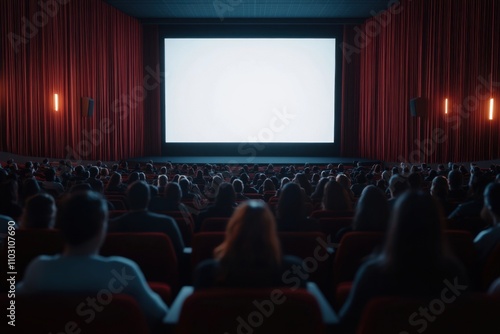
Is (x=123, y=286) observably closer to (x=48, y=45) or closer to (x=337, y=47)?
(x=48, y=45)

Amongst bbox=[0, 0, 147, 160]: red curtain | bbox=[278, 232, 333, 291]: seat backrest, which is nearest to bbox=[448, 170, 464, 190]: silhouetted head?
bbox=[278, 232, 333, 291]: seat backrest

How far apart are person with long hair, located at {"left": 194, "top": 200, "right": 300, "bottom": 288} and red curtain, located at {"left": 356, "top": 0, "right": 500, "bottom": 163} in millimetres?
11732

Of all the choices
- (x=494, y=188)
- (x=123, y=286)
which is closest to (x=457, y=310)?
(x=123, y=286)

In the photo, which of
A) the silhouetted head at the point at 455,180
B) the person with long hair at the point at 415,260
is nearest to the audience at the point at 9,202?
the person with long hair at the point at 415,260

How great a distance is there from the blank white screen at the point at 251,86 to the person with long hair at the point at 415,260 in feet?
56.4

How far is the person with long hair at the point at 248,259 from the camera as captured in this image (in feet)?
6.79

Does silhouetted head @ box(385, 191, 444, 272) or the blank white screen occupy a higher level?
the blank white screen

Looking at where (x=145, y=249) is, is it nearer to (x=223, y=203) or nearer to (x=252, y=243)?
(x=252, y=243)

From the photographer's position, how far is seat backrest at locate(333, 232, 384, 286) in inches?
123

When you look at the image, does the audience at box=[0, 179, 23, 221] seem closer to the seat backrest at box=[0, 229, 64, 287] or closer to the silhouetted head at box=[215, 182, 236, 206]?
the seat backrest at box=[0, 229, 64, 287]

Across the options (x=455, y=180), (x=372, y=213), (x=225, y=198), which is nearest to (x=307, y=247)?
(x=372, y=213)

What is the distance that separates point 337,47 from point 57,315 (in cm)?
1899

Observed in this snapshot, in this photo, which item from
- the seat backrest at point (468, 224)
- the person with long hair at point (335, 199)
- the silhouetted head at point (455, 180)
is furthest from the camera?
the silhouetted head at point (455, 180)

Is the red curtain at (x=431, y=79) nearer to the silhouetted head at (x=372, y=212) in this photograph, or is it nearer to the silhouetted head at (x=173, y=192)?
the silhouetted head at (x=173, y=192)
